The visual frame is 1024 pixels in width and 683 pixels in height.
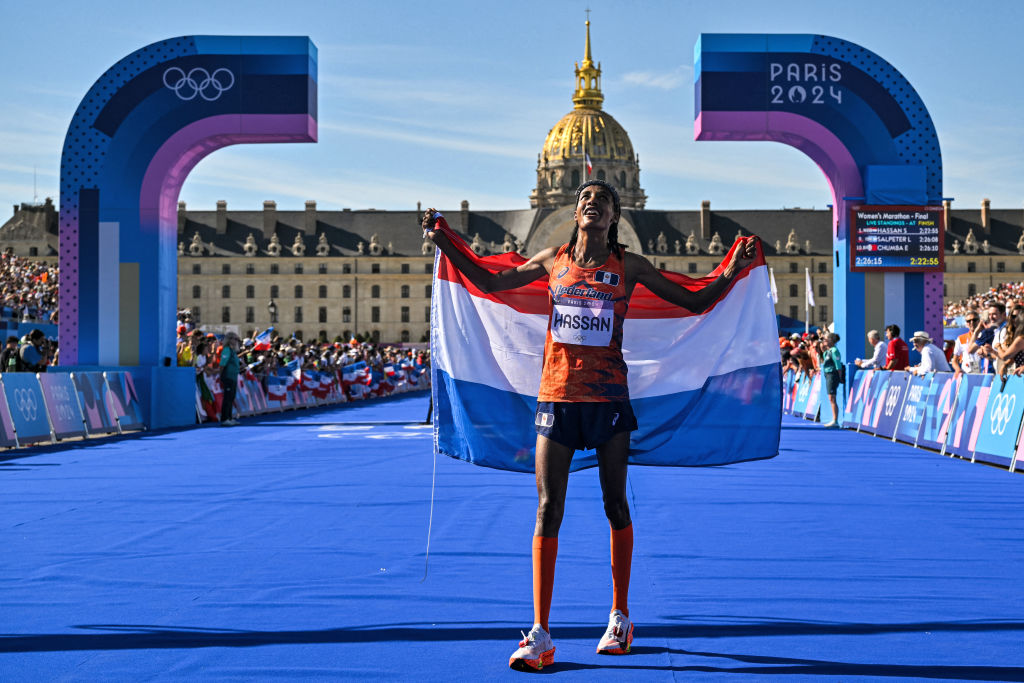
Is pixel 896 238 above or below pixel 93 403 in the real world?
above

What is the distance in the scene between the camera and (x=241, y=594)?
21.2 feet

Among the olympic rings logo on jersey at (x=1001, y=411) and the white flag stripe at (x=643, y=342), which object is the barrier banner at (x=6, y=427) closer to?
the white flag stripe at (x=643, y=342)

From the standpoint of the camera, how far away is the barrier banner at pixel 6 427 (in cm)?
1695

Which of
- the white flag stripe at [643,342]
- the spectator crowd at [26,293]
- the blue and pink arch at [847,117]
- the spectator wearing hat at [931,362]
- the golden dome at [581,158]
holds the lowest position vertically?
the spectator wearing hat at [931,362]

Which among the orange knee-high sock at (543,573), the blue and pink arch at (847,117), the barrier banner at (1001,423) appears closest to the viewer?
the orange knee-high sock at (543,573)

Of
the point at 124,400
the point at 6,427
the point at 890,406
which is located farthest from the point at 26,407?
the point at 890,406

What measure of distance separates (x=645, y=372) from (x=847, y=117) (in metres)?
16.4

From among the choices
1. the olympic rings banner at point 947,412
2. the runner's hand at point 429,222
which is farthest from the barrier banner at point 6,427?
the runner's hand at point 429,222

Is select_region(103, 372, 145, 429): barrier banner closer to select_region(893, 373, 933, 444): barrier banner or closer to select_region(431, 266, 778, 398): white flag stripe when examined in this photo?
select_region(893, 373, 933, 444): barrier banner

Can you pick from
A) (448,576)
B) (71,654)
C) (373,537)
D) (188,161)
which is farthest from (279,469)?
(188,161)

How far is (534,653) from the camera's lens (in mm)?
4887

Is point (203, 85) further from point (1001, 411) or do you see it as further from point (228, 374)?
point (1001, 411)

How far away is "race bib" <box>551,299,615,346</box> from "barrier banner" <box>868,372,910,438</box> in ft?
46.3

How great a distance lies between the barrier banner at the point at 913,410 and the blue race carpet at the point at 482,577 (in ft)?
15.6
